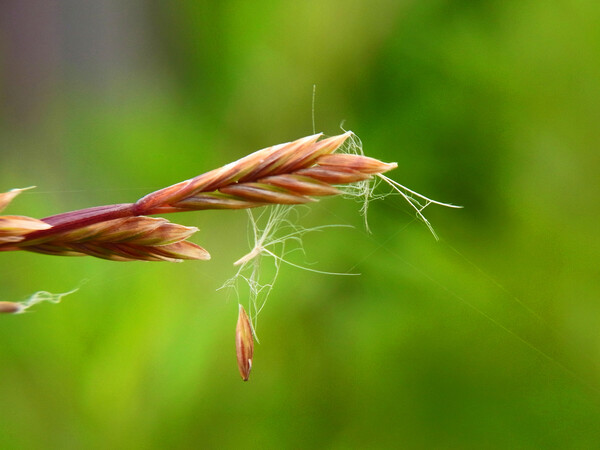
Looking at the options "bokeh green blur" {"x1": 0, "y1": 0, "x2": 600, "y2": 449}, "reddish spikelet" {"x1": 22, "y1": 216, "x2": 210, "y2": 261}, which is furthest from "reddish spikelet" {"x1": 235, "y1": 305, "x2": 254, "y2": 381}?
"bokeh green blur" {"x1": 0, "y1": 0, "x2": 600, "y2": 449}

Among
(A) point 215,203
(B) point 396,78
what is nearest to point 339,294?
(B) point 396,78

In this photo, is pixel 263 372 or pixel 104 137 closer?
pixel 263 372

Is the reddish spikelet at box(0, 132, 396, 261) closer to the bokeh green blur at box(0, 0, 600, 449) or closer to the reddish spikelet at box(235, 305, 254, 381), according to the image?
the reddish spikelet at box(235, 305, 254, 381)

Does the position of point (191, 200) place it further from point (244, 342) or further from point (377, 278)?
point (377, 278)

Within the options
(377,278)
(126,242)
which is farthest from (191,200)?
(377,278)

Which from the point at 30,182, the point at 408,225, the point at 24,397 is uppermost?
the point at 30,182

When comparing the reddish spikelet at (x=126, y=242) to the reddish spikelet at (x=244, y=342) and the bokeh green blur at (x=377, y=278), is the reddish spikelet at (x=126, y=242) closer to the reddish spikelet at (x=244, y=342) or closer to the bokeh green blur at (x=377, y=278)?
the reddish spikelet at (x=244, y=342)

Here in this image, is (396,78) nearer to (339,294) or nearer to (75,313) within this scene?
(339,294)

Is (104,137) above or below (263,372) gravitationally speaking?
above

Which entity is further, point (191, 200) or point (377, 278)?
point (377, 278)
